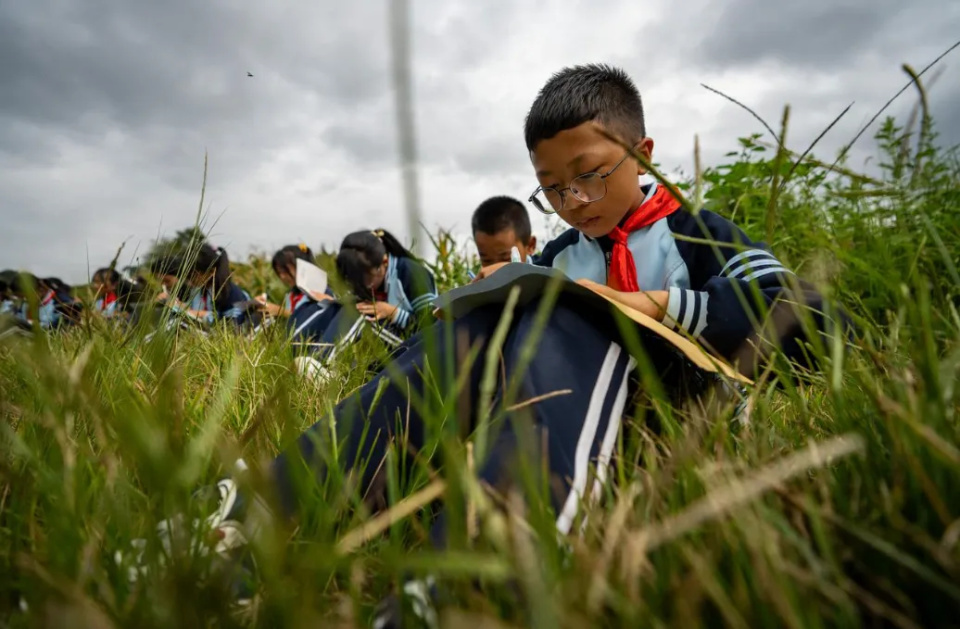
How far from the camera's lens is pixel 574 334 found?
88 cm

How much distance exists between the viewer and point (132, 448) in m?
0.36

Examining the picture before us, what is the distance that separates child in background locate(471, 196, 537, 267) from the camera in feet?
11.8

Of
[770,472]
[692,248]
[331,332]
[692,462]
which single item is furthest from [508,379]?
[331,332]

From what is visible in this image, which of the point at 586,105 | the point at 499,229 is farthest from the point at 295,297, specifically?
the point at 586,105

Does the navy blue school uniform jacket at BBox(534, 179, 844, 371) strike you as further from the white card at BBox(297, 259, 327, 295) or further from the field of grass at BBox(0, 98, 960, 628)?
the white card at BBox(297, 259, 327, 295)

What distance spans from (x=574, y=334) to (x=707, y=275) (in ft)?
1.79

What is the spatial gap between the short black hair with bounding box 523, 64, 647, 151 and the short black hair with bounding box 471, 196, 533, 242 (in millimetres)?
2007

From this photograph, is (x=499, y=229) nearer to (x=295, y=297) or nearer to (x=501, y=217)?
(x=501, y=217)

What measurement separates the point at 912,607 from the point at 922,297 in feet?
0.87

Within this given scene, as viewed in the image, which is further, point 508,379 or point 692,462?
point 508,379

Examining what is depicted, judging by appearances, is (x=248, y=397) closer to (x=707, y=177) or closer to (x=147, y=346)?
(x=147, y=346)

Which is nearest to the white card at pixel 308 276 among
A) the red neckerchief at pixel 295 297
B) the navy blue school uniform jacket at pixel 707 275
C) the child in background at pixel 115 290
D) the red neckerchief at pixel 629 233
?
the red neckerchief at pixel 295 297

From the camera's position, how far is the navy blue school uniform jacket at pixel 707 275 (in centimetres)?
99

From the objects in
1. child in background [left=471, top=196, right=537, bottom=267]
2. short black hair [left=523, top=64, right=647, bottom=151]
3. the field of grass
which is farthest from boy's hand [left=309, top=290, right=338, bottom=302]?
the field of grass
